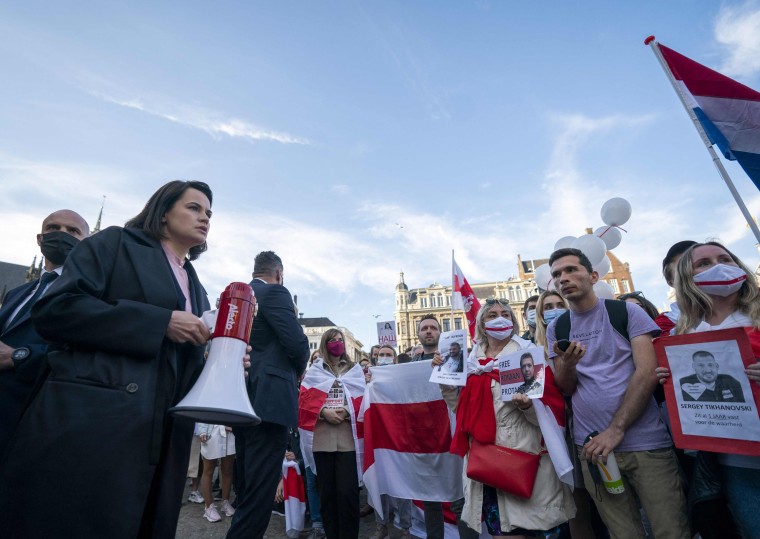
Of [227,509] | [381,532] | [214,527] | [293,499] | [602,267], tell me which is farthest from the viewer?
[602,267]

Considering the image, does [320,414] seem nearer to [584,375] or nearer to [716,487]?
[584,375]

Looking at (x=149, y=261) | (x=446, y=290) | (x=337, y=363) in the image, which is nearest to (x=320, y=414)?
(x=337, y=363)

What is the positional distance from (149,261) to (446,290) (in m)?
69.5

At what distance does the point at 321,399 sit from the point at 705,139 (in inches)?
202

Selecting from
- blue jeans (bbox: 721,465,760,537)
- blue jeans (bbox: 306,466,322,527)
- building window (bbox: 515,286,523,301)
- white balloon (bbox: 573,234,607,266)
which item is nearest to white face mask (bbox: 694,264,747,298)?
blue jeans (bbox: 721,465,760,537)

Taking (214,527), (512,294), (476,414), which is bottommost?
(214,527)

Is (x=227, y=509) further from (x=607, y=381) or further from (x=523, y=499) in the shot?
(x=607, y=381)

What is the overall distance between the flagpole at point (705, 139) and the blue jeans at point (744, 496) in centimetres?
183

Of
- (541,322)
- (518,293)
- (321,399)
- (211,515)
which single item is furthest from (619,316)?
(518,293)

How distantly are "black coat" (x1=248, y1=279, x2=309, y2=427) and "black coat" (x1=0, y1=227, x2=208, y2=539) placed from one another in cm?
139

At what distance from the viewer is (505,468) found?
2.94 m

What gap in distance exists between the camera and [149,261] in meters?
1.86

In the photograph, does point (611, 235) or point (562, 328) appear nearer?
point (562, 328)

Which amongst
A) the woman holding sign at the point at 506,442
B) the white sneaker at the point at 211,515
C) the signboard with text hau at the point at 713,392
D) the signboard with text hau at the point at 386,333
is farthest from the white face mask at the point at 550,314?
the white sneaker at the point at 211,515
